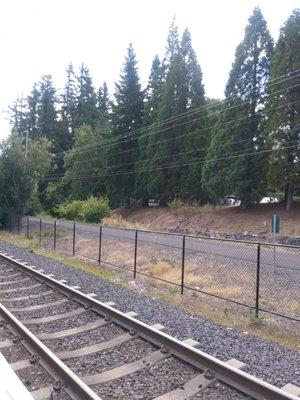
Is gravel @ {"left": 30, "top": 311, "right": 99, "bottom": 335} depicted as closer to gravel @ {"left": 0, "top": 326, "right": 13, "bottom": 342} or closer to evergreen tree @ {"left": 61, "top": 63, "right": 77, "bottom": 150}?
gravel @ {"left": 0, "top": 326, "right": 13, "bottom": 342}

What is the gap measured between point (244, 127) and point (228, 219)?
7.44 metres

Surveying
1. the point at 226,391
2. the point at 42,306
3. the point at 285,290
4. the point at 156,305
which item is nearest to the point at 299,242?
the point at 285,290

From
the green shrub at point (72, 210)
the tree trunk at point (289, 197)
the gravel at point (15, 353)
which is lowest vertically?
the gravel at point (15, 353)

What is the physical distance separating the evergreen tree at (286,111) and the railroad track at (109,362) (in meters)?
24.7

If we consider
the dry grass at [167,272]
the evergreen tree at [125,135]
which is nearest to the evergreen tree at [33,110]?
the evergreen tree at [125,135]

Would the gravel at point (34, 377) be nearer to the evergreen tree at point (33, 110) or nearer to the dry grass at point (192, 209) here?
the dry grass at point (192, 209)

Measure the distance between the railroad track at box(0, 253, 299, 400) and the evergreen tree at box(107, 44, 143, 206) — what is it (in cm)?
4662

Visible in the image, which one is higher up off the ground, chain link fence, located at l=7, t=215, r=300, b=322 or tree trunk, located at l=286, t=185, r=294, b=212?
tree trunk, located at l=286, t=185, r=294, b=212

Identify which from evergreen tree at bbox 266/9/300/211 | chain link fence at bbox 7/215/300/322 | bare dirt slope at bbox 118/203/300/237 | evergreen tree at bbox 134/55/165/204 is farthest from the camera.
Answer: evergreen tree at bbox 134/55/165/204

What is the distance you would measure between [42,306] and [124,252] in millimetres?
10545

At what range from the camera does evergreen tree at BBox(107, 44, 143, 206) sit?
55.9m

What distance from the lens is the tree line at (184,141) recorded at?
32.5m

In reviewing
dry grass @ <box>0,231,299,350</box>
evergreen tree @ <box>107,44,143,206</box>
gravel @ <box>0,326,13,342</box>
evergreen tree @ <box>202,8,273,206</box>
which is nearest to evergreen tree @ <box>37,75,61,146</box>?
evergreen tree @ <box>107,44,143,206</box>

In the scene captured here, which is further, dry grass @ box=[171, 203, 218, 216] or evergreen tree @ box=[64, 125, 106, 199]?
evergreen tree @ box=[64, 125, 106, 199]
